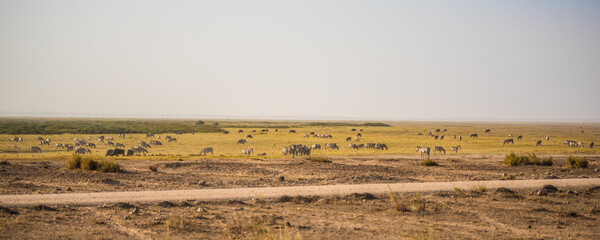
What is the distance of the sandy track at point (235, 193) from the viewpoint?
1327 centimetres

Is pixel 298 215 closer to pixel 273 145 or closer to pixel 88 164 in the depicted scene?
pixel 88 164

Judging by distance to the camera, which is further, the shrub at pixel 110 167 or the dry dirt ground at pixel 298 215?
the shrub at pixel 110 167

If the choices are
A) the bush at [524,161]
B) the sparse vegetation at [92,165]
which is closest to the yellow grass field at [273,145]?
the sparse vegetation at [92,165]

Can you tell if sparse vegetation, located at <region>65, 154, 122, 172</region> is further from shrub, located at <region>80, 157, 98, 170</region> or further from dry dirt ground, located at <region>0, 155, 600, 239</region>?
dry dirt ground, located at <region>0, 155, 600, 239</region>

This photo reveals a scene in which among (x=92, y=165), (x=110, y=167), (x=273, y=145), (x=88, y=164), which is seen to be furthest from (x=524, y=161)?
(x=273, y=145)

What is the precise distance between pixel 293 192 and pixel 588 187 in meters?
11.2

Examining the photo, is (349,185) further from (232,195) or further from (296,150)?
(296,150)

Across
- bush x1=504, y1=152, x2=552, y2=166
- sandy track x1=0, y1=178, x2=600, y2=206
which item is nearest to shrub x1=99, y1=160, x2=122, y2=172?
sandy track x1=0, y1=178, x2=600, y2=206

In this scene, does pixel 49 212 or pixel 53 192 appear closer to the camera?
pixel 49 212

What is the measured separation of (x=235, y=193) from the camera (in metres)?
15.2

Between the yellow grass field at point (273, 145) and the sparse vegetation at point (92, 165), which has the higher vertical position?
the sparse vegetation at point (92, 165)

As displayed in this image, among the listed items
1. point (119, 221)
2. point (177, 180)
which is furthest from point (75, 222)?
point (177, 180)

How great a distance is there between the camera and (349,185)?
58.0ft

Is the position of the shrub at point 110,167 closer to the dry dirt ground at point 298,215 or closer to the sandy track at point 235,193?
the dry dirt ground at point 298,215
